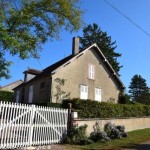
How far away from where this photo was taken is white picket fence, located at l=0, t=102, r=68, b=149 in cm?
1234

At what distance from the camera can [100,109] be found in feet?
67.4

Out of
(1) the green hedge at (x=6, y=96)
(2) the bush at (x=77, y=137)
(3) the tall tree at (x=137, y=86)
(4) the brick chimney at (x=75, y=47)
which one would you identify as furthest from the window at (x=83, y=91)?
(3) the tall tree at (x=137, y=86)

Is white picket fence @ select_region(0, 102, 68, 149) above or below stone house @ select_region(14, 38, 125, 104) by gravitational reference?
below

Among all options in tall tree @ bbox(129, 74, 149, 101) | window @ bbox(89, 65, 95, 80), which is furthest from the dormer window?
tall tree @ bbox(129, 74, 149, 101)

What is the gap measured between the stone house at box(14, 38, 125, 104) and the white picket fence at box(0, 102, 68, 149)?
11.3m

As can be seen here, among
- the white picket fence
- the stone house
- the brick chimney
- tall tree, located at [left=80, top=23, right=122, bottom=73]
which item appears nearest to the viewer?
the white picket fence

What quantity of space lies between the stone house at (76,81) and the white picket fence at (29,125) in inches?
445

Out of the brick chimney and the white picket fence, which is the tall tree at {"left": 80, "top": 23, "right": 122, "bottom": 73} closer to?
the brick chimney

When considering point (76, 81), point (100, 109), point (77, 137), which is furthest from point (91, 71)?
point (77, 137)

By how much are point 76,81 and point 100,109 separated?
8.92 metres

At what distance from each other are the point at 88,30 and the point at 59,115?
46316 mm

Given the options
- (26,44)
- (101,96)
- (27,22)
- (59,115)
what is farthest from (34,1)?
(101,96)

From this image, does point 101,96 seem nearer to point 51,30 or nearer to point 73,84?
point 73,84

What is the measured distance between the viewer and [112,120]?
20125 millimetres
